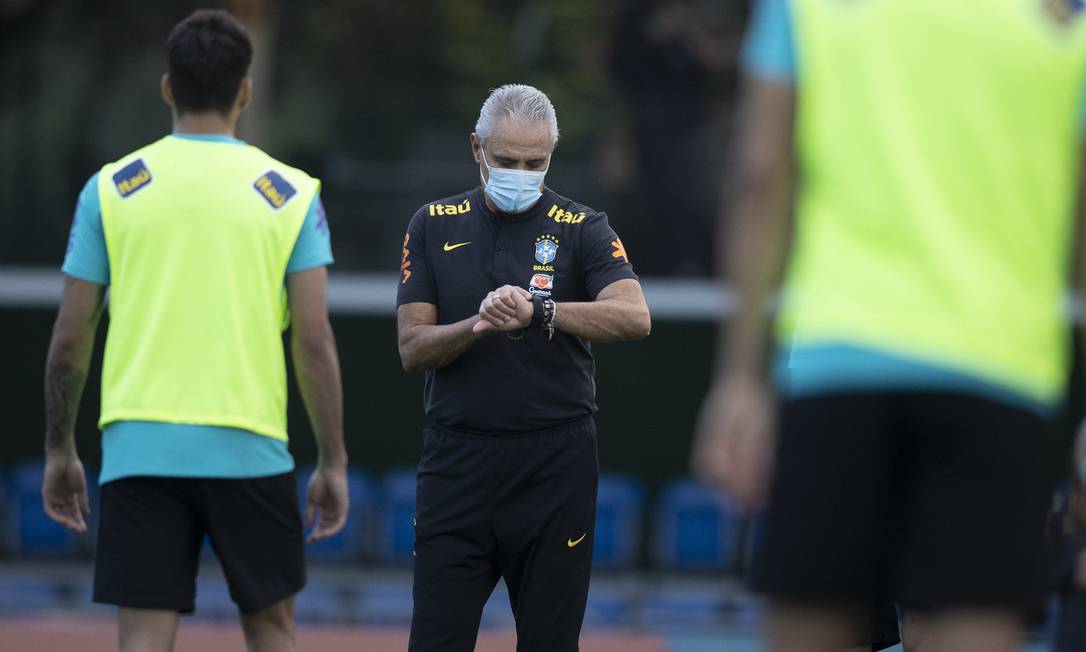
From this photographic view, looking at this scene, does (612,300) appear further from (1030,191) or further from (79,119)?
(79,119)

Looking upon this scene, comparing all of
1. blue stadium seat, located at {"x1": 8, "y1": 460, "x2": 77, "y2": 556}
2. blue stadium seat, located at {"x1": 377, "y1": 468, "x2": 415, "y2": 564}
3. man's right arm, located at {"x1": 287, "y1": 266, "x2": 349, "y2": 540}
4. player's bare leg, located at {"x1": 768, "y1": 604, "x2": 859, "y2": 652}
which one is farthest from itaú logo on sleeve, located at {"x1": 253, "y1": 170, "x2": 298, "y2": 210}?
blue stadium seat, located at {"x1": 8, "y1": 460, "x2": 77, "y2": 556}

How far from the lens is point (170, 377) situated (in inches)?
159

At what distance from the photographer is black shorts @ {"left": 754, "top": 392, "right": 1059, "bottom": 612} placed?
7.41 feet

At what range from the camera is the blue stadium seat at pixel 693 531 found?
9164mm

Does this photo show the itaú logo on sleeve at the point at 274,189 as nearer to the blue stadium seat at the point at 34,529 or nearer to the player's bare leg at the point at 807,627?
the player's bare leg at the point at 807,627

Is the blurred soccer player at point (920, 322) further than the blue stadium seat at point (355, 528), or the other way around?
the blue stadium seat at point (355, 528)

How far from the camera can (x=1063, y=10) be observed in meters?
Result: 2.29

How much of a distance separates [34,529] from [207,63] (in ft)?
19.6

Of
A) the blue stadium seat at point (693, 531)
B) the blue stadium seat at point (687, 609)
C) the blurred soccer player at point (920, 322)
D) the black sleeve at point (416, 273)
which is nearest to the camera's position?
the blurred soccer player at point (920, 322)

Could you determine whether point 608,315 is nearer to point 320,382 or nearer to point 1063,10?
point 320,382

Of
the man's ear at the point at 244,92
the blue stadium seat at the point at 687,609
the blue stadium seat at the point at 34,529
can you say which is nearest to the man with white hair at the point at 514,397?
the man's ear at the point at 244,92

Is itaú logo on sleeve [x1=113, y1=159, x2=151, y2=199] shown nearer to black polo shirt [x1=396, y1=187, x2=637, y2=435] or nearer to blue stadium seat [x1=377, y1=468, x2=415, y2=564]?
black polo shirt [x1=396, y1=187, x2=637, y2=435]

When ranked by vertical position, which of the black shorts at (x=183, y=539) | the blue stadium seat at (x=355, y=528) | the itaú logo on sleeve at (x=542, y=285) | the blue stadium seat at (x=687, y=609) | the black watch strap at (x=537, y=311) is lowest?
the blue stadium seat at (x=687, y=609)

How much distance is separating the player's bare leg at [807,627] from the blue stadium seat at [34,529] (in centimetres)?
770
